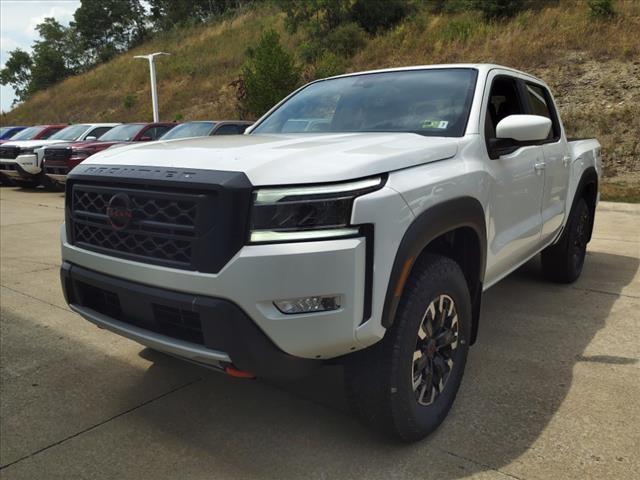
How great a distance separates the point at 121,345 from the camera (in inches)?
149

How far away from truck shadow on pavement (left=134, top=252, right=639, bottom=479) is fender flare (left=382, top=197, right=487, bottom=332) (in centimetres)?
72

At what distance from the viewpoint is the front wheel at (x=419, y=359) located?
7.52 ft

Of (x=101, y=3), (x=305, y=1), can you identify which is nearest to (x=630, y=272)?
(x=305, y=1)

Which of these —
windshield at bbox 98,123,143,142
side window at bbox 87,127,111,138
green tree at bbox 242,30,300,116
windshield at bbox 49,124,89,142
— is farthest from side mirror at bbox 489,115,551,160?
green tree at bbox 242,30,300,116

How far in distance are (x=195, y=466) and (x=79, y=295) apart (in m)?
0.98

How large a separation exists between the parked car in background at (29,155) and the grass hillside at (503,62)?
1121 centimetres

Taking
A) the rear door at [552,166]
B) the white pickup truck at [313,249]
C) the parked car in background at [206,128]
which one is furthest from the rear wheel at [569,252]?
the parked car in background at [206,128]

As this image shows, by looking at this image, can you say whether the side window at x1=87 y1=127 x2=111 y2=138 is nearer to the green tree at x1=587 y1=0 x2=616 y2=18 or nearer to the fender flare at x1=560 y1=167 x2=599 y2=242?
the fender flare at x1=560 y1=167 x2=599 y2=242

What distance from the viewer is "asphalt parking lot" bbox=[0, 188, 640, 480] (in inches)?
95.3

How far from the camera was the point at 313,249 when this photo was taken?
2010 mm

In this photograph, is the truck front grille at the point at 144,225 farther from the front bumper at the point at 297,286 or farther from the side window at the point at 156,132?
the side window at the point at 156,132

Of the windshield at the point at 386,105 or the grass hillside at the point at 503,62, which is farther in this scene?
the grass hillside at the point at 503,62

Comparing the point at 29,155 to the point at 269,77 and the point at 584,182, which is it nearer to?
the point at 269,77

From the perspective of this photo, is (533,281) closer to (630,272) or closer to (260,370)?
(630,272)
